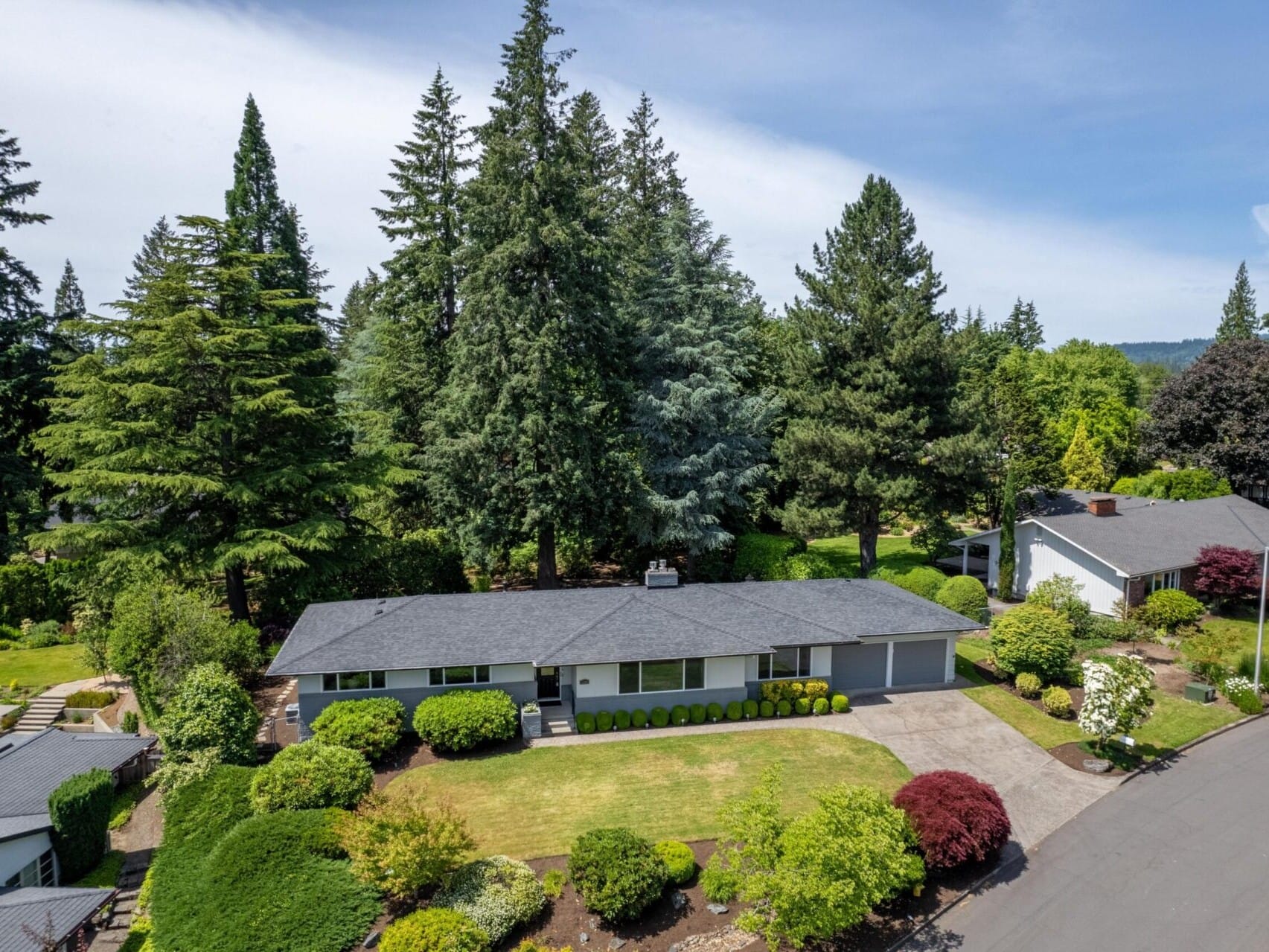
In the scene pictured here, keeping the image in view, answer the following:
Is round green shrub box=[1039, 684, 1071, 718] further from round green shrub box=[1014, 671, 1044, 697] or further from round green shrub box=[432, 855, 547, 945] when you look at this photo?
round green shrub box=[432, 855, 547, 945]

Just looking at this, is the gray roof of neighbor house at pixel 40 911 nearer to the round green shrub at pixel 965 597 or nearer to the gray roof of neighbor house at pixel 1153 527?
the round green shrub at pixel 965 597

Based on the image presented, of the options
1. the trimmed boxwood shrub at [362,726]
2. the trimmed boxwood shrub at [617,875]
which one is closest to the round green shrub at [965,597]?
the trimmed boxwood shrub at [617,875]

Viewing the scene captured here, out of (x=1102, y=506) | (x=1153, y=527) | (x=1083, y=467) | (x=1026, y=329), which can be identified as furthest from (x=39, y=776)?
(x=1026, y=329)

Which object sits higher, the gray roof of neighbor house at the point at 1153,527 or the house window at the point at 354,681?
the gray roof of neighbor house at the point at 1153,527

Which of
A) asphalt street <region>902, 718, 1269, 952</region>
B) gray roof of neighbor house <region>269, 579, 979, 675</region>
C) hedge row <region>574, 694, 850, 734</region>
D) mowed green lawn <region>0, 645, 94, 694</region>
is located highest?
gray roof of neighbor house <region>269, 579, 979, 675</region>

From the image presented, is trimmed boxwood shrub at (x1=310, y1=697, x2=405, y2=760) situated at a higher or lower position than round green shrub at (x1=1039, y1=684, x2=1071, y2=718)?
higher

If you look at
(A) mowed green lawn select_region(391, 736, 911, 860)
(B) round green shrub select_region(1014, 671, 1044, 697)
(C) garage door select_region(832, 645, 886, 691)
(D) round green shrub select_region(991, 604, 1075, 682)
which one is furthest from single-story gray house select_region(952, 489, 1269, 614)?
(A) mowed green lawn select_region(391, 736, 911, 860)

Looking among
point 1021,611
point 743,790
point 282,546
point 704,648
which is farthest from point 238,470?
point 1021,611
